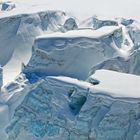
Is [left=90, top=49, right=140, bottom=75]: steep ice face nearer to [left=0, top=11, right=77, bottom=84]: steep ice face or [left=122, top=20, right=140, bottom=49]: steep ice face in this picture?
[left=122, top=20, right=140, bottom=49]: steep ice face

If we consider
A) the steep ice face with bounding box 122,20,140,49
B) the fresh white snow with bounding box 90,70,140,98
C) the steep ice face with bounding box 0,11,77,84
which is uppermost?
the fresh white snow with bounding box 90,70,140,98

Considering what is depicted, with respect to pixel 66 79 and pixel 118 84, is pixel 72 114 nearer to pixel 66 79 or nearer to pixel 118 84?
pixel 66 79

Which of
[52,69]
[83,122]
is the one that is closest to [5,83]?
[52,69]

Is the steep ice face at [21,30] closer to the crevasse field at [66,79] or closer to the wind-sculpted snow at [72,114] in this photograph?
the crevasse field at [66,79]

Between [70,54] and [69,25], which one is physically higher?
[70,54]

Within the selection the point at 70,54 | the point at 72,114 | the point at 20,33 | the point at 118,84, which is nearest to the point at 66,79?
the point at 72,114

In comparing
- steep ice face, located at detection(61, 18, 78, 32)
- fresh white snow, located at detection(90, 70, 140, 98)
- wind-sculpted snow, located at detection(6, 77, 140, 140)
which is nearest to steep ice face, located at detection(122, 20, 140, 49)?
steep ice face, located at detection(61, 18, 78, 32)

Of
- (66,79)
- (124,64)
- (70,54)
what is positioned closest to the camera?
(66,79)

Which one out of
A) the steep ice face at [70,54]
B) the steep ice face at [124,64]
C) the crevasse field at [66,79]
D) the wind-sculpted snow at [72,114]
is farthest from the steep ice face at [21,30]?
the wind-sculpted snow at [72,114]
